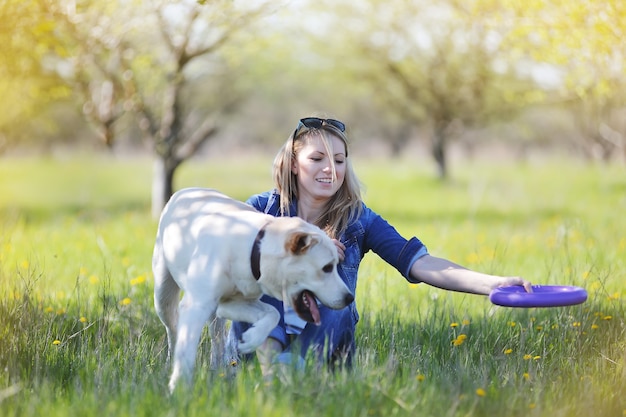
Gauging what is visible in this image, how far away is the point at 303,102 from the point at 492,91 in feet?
77.6

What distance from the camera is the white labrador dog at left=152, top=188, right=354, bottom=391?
131 inches

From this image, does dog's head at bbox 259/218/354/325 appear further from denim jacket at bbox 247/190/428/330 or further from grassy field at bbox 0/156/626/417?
denim jacket at bbox 247/190/428/330

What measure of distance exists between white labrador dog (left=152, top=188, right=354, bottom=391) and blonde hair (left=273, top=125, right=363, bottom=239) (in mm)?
744

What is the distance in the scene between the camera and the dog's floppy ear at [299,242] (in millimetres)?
3273

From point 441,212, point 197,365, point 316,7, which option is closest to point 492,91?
point 316,7

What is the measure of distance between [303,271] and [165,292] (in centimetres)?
96

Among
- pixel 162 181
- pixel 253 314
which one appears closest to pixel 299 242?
pixel 253 314

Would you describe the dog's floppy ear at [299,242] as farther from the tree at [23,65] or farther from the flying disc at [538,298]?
the tree at [23,65]

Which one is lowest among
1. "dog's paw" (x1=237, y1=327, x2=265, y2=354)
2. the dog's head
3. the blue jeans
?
the blue jeans

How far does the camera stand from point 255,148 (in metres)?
49.7

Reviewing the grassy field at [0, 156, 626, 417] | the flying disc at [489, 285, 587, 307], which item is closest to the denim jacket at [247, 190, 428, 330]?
the grassy field at [0, 156, 626, 417]

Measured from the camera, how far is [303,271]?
3.38 m

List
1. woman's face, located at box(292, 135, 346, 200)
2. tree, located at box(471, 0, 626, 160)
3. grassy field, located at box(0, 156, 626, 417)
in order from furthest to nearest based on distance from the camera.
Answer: tree, located at box(471, 0, 626, 160), woman's face, located at box(292, 135, 346, 200), grassy field, located at box(0, 156, 626, 417)

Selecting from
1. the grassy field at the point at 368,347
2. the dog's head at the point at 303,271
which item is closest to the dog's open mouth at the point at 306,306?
the dog's head at the point at 303,271
